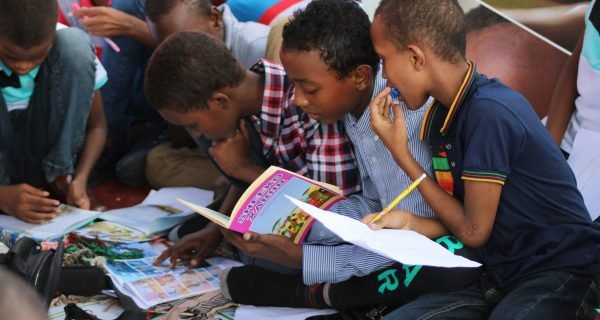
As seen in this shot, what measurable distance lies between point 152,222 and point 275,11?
91cm

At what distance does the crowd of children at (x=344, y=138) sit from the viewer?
58.8 inches

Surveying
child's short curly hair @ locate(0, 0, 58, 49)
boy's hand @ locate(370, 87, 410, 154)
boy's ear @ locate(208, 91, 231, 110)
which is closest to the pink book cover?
boy's hand @ locate(370, 87, 410, 154)

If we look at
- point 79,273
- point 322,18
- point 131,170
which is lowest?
point 131,170

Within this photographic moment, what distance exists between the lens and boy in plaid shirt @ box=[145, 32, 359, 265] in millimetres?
1878

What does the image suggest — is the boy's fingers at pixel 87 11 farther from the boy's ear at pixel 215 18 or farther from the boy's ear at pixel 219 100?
the boy's ear at pixel 219 100

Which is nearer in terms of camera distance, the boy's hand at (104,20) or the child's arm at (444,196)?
the child's arm at (444,196)

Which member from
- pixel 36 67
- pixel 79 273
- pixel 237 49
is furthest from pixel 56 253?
pixel 237 49

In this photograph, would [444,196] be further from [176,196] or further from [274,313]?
[176,196]

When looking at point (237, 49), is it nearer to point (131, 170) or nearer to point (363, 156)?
point (131, 170)

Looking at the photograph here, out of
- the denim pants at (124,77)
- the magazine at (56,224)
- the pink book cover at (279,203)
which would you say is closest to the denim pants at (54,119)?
the magazine at (56,224)

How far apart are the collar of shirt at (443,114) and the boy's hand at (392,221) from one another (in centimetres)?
18

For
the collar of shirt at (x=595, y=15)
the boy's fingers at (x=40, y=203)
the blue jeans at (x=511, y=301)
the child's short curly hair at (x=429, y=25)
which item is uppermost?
the child's short curly hair at (x=429, y=25)

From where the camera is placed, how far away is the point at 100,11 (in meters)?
2.62

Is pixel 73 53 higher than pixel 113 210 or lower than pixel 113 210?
higher
